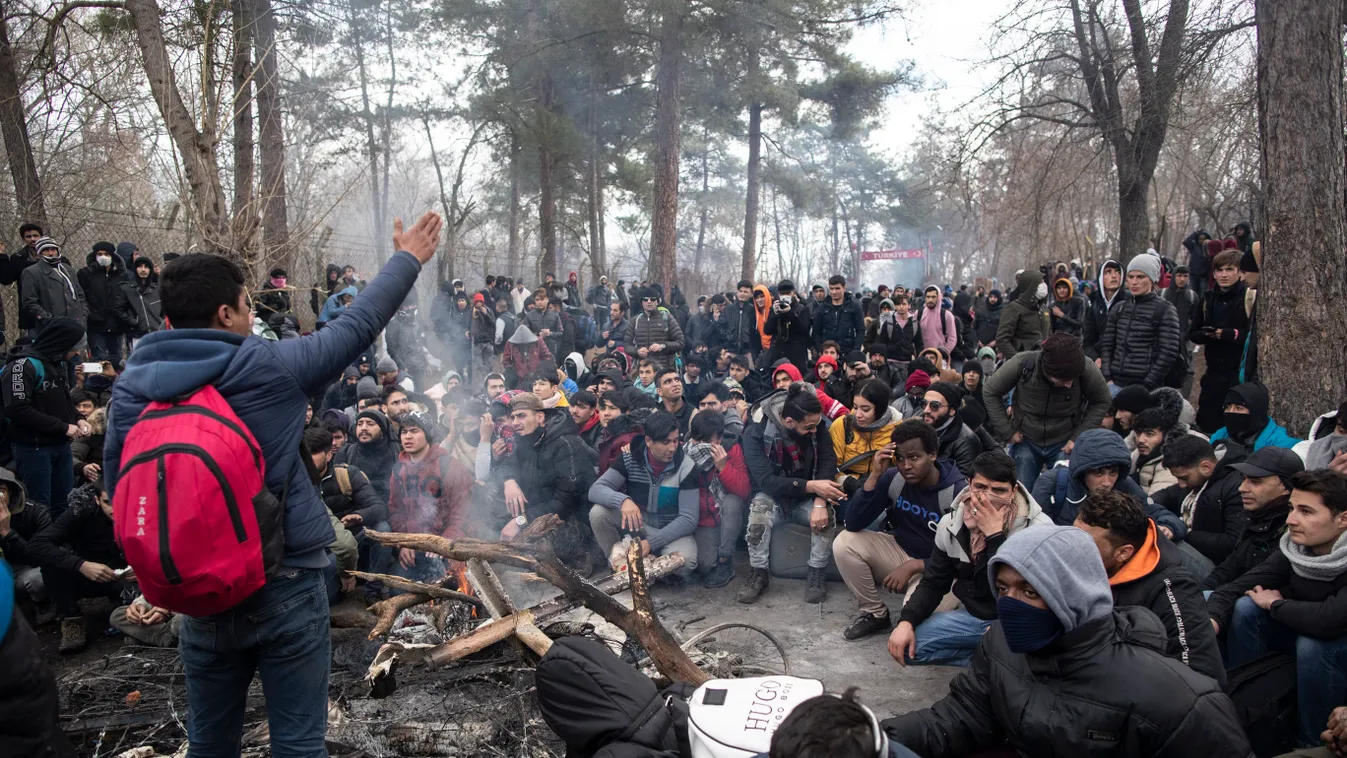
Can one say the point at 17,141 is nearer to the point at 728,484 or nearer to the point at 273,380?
the point at 728,484

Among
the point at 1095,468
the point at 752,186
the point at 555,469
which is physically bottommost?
the point at 555,469

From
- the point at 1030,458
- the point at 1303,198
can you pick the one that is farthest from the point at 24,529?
the point at 1303,198

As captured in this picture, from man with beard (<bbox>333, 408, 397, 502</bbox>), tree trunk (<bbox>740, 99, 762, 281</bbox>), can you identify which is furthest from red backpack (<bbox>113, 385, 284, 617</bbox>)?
tree trunk (<bbox>740, 99, 762, 281</bbox>)

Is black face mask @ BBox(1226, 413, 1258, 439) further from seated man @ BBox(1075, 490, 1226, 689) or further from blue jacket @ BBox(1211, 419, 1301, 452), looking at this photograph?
seated man @ BBox(1075, 490, 1226, 689)

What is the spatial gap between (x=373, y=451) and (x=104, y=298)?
5.34 metres

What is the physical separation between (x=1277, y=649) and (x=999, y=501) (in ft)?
4.30

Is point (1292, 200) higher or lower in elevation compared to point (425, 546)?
higher

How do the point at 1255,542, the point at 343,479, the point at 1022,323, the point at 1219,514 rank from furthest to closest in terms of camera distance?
the point at 1022,323, the point at 343,479, the point at 1219,514, the point at 1255,542

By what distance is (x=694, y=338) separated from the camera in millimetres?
12641

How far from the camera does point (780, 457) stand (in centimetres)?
607

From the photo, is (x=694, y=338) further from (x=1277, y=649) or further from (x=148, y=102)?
(x=1277, y=649)

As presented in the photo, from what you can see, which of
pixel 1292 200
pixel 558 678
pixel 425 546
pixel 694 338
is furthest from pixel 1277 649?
pixel 694 338

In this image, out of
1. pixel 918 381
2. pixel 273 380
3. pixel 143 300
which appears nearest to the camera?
pixel 273 380

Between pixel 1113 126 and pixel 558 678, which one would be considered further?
pixel 1113 126
